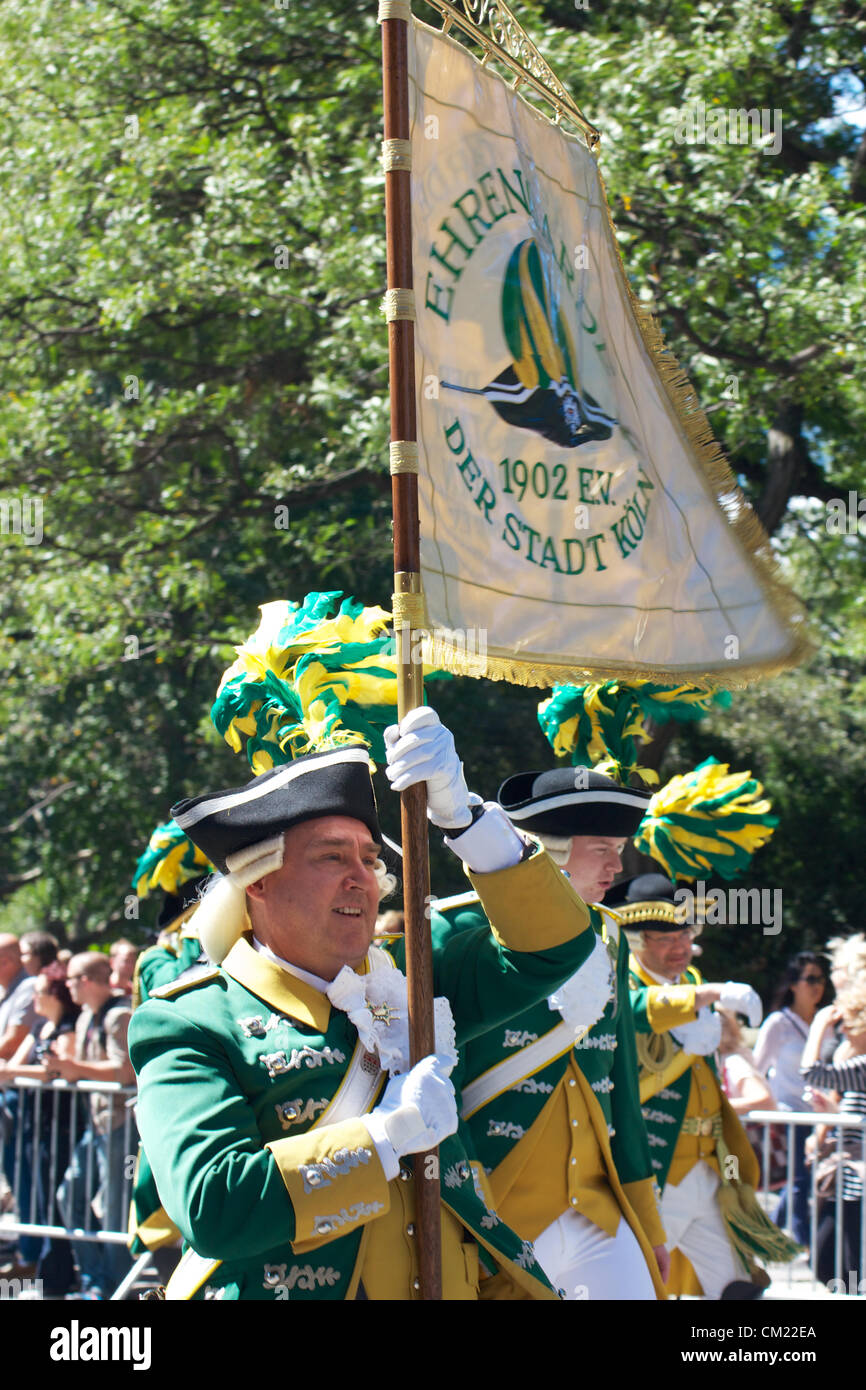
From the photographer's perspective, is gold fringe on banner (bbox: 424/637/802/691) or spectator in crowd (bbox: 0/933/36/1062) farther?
spectator in crowd (bbox: 0/933/36/1062)

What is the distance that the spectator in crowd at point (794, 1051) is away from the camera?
23.6 feet

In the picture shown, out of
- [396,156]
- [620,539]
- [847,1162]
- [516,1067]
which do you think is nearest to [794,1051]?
[847,1162]

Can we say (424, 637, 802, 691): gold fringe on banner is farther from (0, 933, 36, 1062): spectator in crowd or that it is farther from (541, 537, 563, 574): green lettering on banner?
(0, 933, 36, 1062): spectator in crowd

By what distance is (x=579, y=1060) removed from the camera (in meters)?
4.27

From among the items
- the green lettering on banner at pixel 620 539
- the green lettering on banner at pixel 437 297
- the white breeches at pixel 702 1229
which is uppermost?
the green lettering on banner at pixel 437 297

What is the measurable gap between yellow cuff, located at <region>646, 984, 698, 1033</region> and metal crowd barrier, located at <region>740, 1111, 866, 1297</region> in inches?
66.1

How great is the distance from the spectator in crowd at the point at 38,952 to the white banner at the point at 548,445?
16.7ft

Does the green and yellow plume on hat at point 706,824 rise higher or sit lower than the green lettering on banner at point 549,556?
lower

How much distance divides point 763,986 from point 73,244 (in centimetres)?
842

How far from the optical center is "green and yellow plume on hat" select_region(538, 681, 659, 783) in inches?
198

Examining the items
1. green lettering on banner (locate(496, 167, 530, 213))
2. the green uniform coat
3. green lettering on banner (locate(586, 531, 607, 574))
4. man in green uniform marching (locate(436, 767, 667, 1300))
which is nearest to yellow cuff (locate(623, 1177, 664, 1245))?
man in green uniform marching (locate(436, 767, 667, 1300))

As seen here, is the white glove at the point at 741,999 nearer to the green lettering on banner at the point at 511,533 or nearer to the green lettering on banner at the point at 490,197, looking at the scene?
the green lettering on banner at the point at 511,533

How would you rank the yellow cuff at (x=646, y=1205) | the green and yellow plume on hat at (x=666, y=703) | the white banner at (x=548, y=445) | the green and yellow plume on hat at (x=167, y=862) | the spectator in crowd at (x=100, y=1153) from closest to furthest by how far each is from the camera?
the white banner at (x=548, y=445)
the yellow cuff at (x=646, y=1205)
the green and yellow plume on hat at (x=666, y=703)
the green and yellow plume on hat at (x=167, y=862)
the spectator in crowd at (x=100, y=1153)

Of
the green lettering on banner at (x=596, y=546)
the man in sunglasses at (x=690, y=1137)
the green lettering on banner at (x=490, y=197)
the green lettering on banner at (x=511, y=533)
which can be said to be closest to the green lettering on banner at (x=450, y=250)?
the green lettering on banner at (x=490, y=197)
